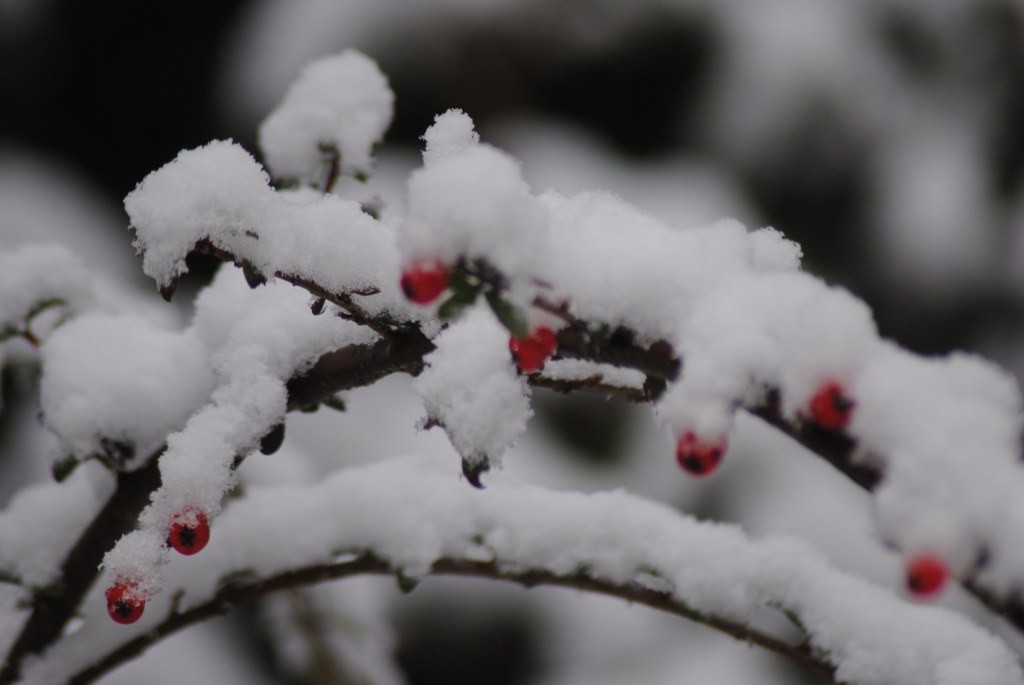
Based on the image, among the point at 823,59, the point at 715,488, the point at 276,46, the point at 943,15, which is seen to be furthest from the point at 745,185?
the point at 276,46

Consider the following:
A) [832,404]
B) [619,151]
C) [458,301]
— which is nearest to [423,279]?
[458,301]

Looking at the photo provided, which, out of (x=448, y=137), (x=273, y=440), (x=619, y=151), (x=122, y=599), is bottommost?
(x=122, y=599)

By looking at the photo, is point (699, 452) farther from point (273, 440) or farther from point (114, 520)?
point (114, 520)

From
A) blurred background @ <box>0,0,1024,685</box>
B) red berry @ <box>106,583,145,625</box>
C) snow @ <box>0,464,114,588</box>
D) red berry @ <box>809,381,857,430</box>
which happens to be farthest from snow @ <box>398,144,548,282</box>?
blurred background @ <box>0,0,1024,685</box>

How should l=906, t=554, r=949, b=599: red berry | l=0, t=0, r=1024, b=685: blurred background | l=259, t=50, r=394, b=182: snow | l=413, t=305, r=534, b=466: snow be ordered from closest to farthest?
1. l=906, t=554, r=949, b=599: red berry
2. l=413, t=305, r=534, b=466: snow
3. l=259, t=50, r=394, b=182: snow
4. l=0, t=0, r=1024, b=685: blurred background

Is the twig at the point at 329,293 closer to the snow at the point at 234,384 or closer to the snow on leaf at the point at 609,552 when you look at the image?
the snow at the point at 234,384

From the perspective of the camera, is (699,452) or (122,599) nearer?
(699,452)

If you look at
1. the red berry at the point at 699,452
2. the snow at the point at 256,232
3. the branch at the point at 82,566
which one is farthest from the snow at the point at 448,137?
the branch at the point at 82,566

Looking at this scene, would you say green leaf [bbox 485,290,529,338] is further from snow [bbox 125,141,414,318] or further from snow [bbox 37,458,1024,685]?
snow [bbox 37,458,1024,685]
